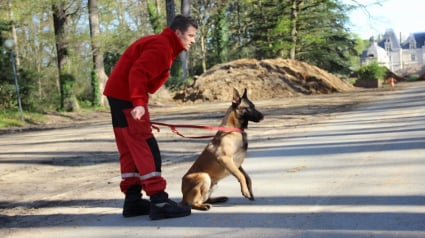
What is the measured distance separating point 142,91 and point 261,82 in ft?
100

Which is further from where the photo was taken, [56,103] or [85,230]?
[56,103]

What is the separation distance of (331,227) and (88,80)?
33.8 meters

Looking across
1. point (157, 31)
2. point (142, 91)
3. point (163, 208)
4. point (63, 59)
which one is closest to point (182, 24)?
point (142, 91)

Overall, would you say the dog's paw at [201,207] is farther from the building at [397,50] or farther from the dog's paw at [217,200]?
the building at [397,50]

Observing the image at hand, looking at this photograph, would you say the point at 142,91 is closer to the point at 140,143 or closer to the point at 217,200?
the point at 140,143

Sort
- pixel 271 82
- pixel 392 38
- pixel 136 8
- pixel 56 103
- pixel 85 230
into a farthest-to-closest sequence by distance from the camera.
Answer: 1. pixel 392 38
2. pixel 136 8
3. pixel 271 82
4. pixel 56 103
5. pixel 85 230

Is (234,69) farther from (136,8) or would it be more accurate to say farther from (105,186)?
(105,186)

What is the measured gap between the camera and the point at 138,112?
4824 millimetres

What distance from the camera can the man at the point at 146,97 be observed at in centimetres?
502

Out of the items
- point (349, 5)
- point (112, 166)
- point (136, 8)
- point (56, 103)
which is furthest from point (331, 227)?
point (136, 8)

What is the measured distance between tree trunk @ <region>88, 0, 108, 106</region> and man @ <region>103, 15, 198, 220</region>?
23438 mm

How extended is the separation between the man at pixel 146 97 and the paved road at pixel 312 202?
0.37 meters

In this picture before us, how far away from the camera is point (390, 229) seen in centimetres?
424

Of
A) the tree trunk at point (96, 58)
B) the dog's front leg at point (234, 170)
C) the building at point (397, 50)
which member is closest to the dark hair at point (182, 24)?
the dog's front leg at point (234, 170)
